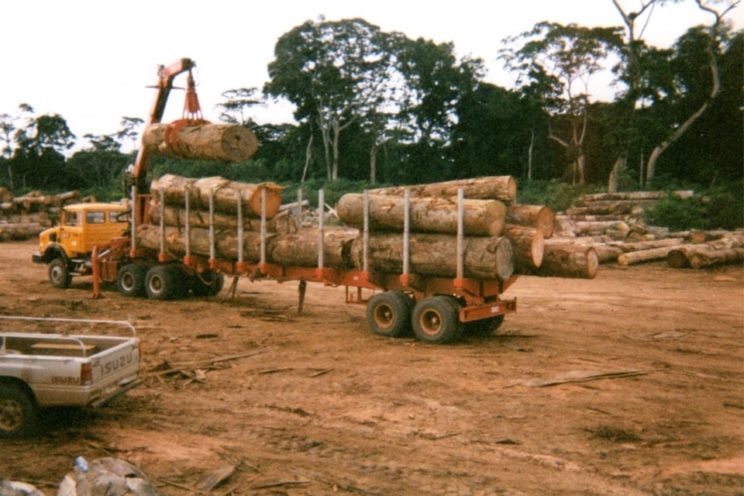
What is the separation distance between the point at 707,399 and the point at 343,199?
6688 millimetres

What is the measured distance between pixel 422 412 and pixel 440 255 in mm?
3919

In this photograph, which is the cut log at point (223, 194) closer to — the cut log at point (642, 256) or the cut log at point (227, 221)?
the cut log at point (227, 221)

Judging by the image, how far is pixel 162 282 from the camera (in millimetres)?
17094

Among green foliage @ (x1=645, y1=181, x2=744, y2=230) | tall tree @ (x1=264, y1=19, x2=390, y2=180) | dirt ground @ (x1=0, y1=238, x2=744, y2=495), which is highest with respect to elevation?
tall tree @ (x1=264, y1=19, x2=390, y2=180)

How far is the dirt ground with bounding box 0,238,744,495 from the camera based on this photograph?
6.54 m

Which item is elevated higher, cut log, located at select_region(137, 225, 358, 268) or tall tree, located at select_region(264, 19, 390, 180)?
tall tree, located at select_region(264, 19, 390, 180)

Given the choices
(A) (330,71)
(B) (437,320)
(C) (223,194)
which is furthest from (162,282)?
(A) (330,71)

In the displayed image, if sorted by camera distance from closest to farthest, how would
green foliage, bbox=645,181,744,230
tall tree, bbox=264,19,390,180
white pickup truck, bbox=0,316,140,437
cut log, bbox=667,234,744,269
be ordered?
white pickup truck, bbox=0,316,140,437
cut log, bbox=667,234,744,269
green foliage, bbox=645,181,744,230
tall tree, bbox=264,19,390,180

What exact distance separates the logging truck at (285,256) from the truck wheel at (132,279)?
24 millimetres

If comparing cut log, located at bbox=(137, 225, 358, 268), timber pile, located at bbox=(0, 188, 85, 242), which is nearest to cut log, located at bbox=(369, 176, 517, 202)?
cut log, located at bbox=(137, 225, 358, 268)

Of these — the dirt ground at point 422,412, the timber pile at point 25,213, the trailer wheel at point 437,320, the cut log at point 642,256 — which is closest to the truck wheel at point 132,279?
the dirt ground at point 422,412

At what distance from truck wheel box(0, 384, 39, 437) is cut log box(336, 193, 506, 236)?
655 cm

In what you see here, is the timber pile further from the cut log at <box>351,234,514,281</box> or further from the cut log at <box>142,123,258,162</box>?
the cut log at <box>351,234,514,281</box>

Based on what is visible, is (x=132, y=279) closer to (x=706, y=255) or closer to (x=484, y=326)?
(x=484, y=326)
